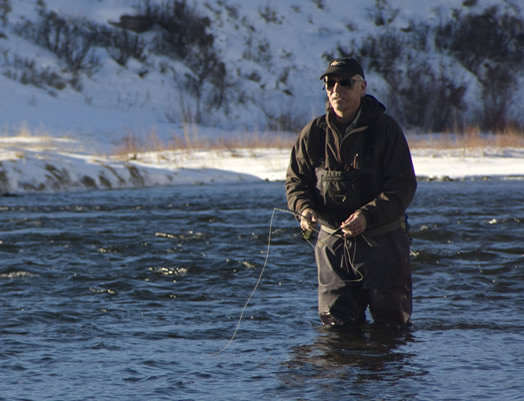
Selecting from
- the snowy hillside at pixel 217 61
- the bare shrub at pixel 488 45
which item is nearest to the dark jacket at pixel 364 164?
the snowy hillside at pixel 217 61

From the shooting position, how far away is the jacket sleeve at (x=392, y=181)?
5.03 metres

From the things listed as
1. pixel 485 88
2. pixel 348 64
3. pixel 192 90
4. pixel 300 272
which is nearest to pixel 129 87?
pixel 192 90

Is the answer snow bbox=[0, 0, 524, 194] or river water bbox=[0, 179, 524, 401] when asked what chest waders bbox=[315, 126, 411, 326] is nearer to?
river water bbox=[0, 179, 524, 401]

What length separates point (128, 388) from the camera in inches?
181

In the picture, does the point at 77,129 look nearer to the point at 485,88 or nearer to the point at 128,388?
the point at 485,88

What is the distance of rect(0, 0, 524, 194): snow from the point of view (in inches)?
836

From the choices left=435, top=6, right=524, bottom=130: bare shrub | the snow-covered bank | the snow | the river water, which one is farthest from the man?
left=435, top=6, right=524, bottom=130: bare shrub

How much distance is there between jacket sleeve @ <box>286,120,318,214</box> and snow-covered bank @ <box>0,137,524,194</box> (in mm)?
13772

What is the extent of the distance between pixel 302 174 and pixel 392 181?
57 cm

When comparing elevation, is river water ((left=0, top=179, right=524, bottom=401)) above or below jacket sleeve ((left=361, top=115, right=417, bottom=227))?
below

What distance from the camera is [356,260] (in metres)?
5.28

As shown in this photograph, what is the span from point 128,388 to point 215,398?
51cm

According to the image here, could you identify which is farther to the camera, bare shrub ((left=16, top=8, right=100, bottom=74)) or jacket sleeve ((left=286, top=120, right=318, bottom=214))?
bare shrub ((left=16, top=8, right=100, bottom=74))

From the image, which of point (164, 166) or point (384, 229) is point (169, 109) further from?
point (384, 229)
